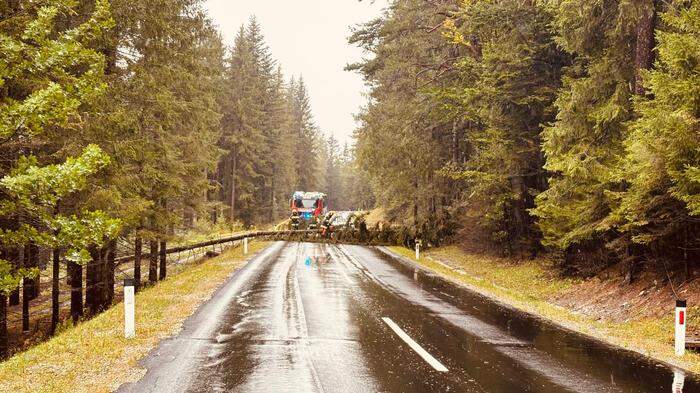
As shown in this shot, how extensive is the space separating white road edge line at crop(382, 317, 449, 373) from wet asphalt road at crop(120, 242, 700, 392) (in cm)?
2

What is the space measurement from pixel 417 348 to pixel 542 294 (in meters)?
9.20

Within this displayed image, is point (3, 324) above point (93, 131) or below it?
→ below

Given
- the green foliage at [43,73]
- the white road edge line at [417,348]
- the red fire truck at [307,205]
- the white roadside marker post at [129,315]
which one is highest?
the green foliage at [43,73]

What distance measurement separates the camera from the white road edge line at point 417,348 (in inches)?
285

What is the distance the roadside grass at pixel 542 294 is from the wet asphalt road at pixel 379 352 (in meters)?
0.72

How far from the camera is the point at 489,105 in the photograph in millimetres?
19578

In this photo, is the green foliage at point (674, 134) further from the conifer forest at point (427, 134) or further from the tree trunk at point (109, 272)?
the tree trunk at point (109, 272)

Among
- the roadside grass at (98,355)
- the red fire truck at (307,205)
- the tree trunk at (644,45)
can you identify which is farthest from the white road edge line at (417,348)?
the red fire truck at (307,205)

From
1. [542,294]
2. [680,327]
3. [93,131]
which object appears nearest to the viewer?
[680,327]

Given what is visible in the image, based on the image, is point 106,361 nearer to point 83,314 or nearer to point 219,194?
point 83,314

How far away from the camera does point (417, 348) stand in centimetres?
827

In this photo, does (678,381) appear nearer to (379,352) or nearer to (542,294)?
(379,352)

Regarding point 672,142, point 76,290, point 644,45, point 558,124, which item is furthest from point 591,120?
point 76,290

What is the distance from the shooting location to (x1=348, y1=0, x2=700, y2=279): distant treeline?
9797mm
